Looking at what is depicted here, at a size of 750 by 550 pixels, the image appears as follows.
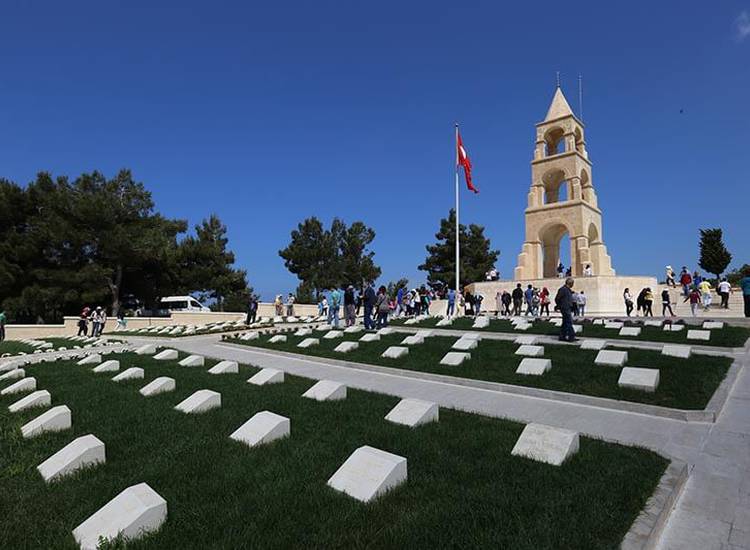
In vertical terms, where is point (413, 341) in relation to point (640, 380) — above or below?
above

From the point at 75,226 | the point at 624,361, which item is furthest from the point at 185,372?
the point at 75,226

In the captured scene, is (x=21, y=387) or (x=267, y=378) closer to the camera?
(x=267, y=378)

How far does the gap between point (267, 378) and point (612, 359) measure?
20.5ft

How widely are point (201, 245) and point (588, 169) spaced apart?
107ft

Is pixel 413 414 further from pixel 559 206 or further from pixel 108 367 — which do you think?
pixel 559 206

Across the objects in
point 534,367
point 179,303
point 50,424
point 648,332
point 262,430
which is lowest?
point 50,424

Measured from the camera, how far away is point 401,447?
443cm

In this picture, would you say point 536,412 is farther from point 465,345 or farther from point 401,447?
point 465,345

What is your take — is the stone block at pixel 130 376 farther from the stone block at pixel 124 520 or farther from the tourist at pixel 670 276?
the tourist at pixel 670 276

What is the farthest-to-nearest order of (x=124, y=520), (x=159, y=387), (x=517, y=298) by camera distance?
1. (x=517, y=298)
2. (x=159, y=387)
3. (x=124, y=520)

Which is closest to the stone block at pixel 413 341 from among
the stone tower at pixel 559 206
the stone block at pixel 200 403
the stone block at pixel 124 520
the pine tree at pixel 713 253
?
the stone block at pixel 200 403

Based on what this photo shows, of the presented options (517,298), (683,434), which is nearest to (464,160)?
(517,298)

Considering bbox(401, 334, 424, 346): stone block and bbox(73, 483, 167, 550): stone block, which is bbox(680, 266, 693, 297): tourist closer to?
bbox(401, 334, 424, 346): stone block

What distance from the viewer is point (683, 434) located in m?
5.23
